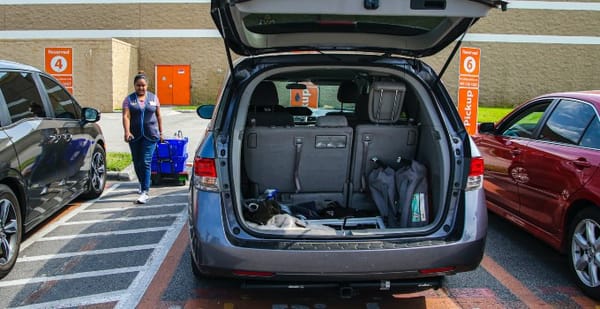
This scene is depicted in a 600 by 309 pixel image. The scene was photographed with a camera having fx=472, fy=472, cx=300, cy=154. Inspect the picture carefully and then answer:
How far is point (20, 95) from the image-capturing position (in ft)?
15.2

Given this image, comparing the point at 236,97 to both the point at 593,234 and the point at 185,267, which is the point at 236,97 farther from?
the point at 593,234

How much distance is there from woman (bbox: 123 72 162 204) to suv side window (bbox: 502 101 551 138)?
446cm

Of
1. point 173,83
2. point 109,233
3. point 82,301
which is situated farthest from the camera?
point 173,83

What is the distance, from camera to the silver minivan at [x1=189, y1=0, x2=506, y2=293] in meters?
2.87

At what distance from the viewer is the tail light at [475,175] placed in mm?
3223

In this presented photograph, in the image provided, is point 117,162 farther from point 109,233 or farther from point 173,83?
point 173,83

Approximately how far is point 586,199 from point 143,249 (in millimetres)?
3991

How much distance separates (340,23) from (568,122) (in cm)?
247

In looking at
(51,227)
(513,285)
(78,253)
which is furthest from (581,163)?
(51,227)

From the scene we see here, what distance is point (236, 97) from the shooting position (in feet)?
11.1

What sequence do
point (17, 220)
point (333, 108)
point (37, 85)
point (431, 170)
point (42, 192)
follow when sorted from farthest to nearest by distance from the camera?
point (333, 108)
point (37, 85)
point (42, 192)
point (17, 220)
point (431, 170)

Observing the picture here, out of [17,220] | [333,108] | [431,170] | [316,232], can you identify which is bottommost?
[17,220]

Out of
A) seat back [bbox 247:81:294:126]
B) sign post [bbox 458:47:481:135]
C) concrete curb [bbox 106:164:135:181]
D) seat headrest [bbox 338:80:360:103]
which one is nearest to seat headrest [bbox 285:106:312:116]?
seat headrest [bbox 338:80:360:103]

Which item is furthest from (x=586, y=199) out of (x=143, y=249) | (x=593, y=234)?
(x=143, y=249)
